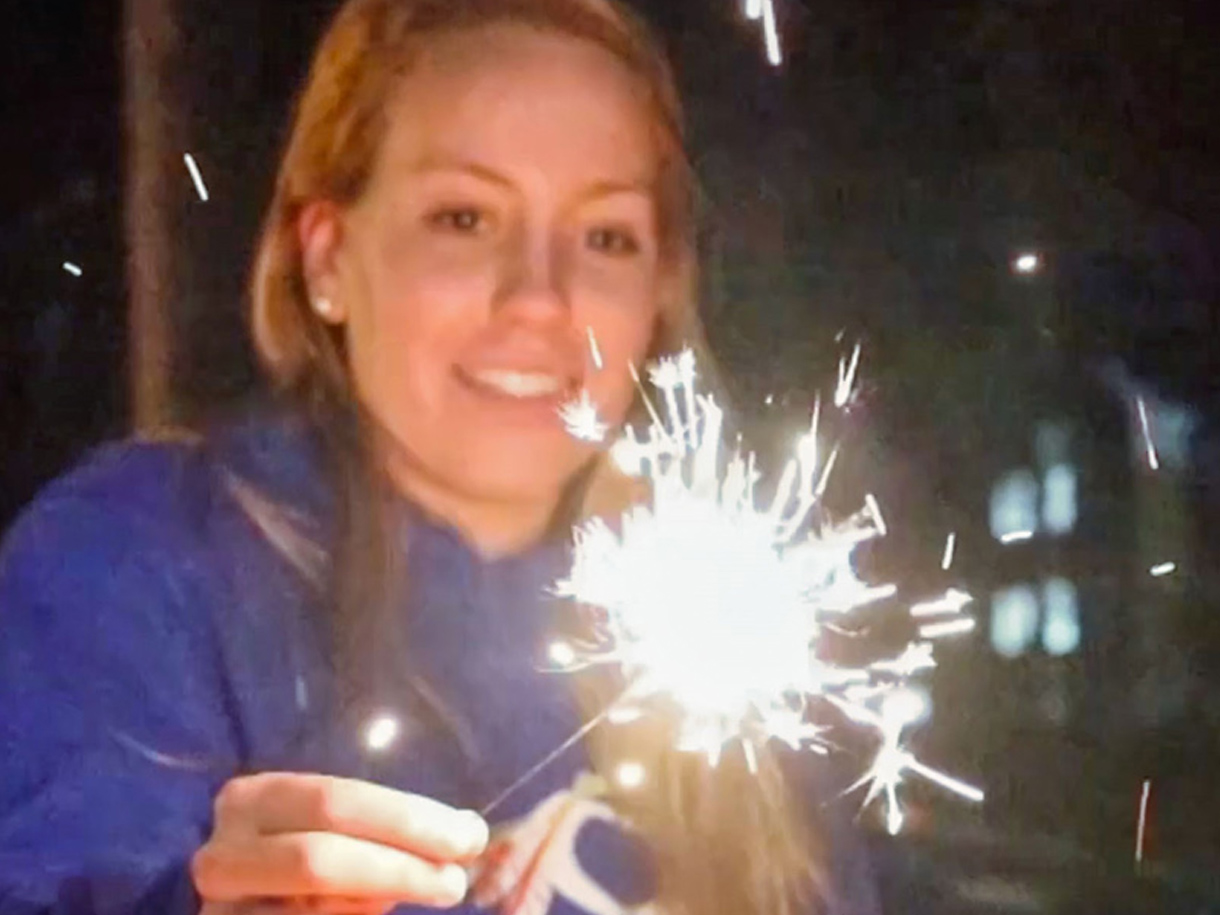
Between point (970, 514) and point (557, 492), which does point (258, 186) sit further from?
point (970, 514)

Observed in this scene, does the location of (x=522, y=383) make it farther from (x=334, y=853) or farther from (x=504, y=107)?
(x=334, y=853)

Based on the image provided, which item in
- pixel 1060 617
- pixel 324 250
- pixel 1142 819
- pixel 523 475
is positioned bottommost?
pixel 1142 819

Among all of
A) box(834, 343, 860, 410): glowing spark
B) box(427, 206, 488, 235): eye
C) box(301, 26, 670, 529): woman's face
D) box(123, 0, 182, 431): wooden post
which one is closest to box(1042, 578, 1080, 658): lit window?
box(834, 343, 860, 410): glowing spark

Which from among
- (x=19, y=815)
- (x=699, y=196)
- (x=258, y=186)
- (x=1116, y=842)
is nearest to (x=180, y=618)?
(x=19, y=815)

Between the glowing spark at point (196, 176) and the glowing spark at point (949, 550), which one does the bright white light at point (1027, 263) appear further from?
the glowing spark at point (196, 176)

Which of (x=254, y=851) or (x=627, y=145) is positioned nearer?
(x=254, y=851)

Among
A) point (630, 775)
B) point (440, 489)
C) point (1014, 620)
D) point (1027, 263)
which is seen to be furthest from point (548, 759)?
point (1027, 263)

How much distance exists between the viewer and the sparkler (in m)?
0.89

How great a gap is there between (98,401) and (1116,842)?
569 millimetres

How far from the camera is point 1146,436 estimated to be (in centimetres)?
97

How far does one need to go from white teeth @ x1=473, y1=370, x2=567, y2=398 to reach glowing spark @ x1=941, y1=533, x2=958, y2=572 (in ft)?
0.70

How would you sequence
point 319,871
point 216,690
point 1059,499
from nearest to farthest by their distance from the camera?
1. point 319,871
2. point 216,690
3. point 1059,499

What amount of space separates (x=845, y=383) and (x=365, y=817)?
1.12 ft

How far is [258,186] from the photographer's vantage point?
91 centimetres
